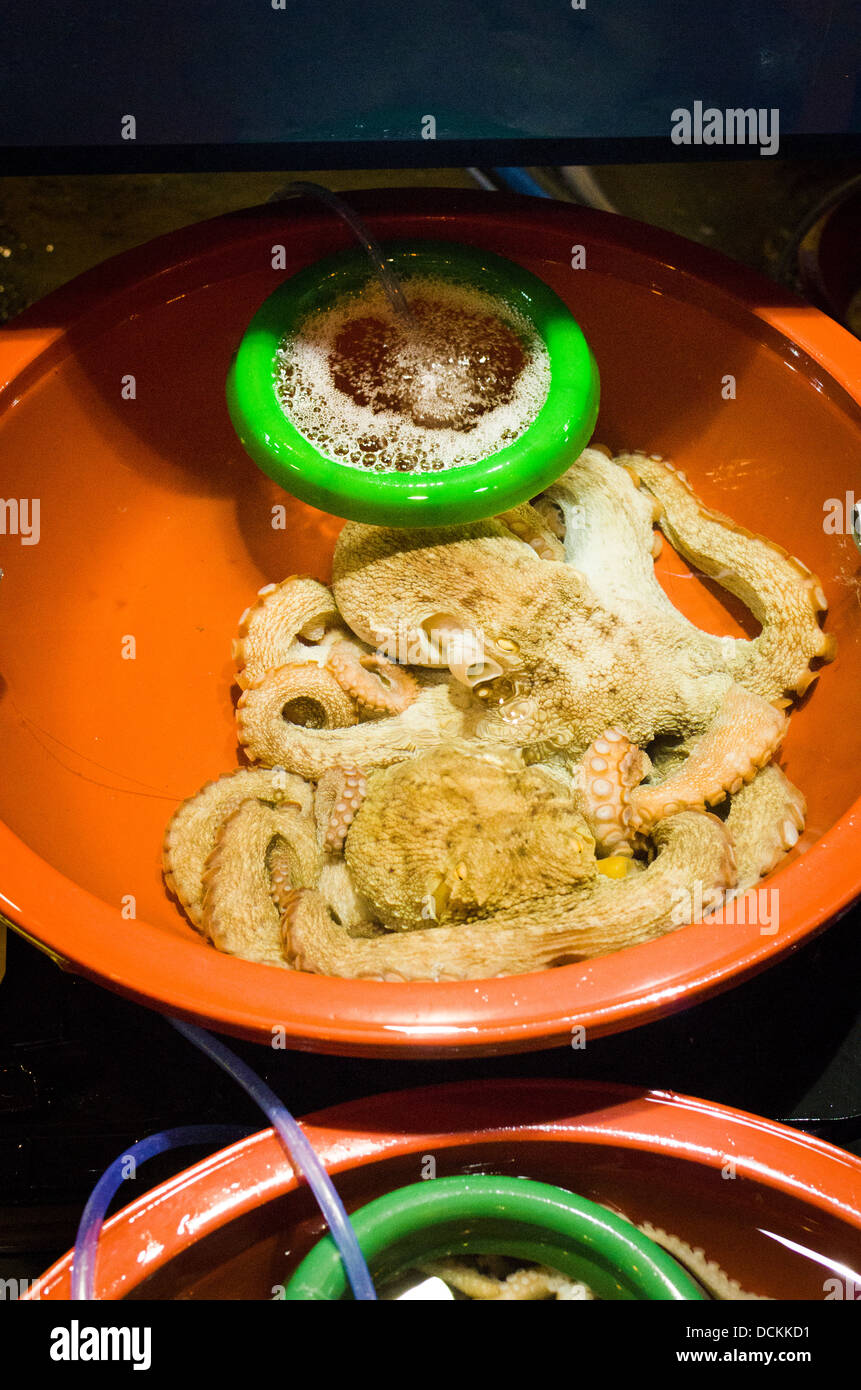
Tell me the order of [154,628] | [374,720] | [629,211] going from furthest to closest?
[629,211] → [154,628] → [374,720]

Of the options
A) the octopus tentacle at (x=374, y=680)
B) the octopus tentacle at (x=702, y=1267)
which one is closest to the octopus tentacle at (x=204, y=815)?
the octopus tentacle at (x=374, y=680)

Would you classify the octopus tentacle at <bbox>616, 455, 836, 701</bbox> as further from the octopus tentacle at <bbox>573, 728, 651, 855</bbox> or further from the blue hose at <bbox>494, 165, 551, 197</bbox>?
the blue hose at <bbox>494, 165, 551, 197</bbox>

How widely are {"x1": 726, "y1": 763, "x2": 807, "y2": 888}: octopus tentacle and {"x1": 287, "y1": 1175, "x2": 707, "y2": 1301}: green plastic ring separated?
0.29 m

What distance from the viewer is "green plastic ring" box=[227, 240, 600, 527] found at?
33.9 inches

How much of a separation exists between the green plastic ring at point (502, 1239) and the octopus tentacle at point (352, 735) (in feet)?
1.31

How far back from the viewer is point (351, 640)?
1028mm

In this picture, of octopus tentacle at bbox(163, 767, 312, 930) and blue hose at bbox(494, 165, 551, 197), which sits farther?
blue hose at bbox(494, 165, 551, 197)

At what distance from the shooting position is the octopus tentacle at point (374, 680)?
3.15 feet

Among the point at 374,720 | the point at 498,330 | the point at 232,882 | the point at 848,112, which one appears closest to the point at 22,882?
the point at 232,882

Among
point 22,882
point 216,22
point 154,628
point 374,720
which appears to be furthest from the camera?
point 154,628

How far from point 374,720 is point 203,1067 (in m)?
Answer: 0.38

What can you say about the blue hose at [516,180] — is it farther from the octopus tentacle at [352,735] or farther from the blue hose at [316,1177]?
the blue hose at [316,1177]

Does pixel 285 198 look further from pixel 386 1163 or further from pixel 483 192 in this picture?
pixel 386 1163

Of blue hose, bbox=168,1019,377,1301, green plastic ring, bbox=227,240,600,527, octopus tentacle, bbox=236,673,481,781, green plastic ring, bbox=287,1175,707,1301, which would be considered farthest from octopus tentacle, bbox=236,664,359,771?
green plastic ring, bbox=287,1175,707,1301
